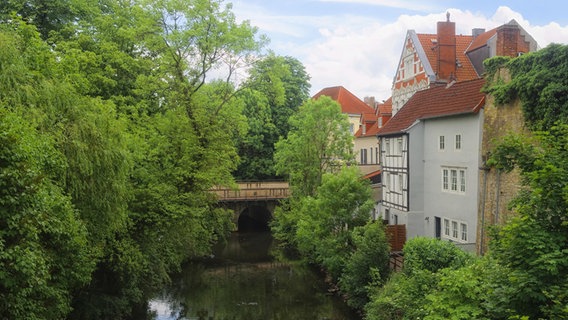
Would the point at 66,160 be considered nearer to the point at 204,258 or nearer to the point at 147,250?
the point at 147,250

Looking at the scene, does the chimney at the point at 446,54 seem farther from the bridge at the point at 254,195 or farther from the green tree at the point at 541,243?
the green tree at the point at 541,243

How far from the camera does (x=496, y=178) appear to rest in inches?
722

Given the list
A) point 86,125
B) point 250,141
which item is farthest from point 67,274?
point 250,141

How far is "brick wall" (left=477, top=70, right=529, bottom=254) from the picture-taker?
17.2 meters

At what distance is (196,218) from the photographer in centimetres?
1934

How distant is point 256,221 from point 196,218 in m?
28.8

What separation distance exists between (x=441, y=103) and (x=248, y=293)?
42.5ft

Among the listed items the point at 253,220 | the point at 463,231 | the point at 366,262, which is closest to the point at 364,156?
the point at 253,220

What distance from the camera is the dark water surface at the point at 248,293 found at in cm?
2095

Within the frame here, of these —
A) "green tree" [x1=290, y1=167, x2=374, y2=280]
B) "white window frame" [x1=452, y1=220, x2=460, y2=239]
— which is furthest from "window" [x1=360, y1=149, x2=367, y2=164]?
"white window frame" [x1=452, y1=220, x2=460, y2=239]

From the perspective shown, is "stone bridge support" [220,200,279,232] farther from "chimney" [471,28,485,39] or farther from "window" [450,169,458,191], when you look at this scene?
"window" [450,169,458,191]

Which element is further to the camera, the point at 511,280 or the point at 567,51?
the point at 567,51

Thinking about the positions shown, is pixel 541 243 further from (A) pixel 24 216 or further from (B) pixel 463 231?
(B) pixel 463 231

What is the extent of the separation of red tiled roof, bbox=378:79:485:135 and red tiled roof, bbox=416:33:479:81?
7.32 meters
